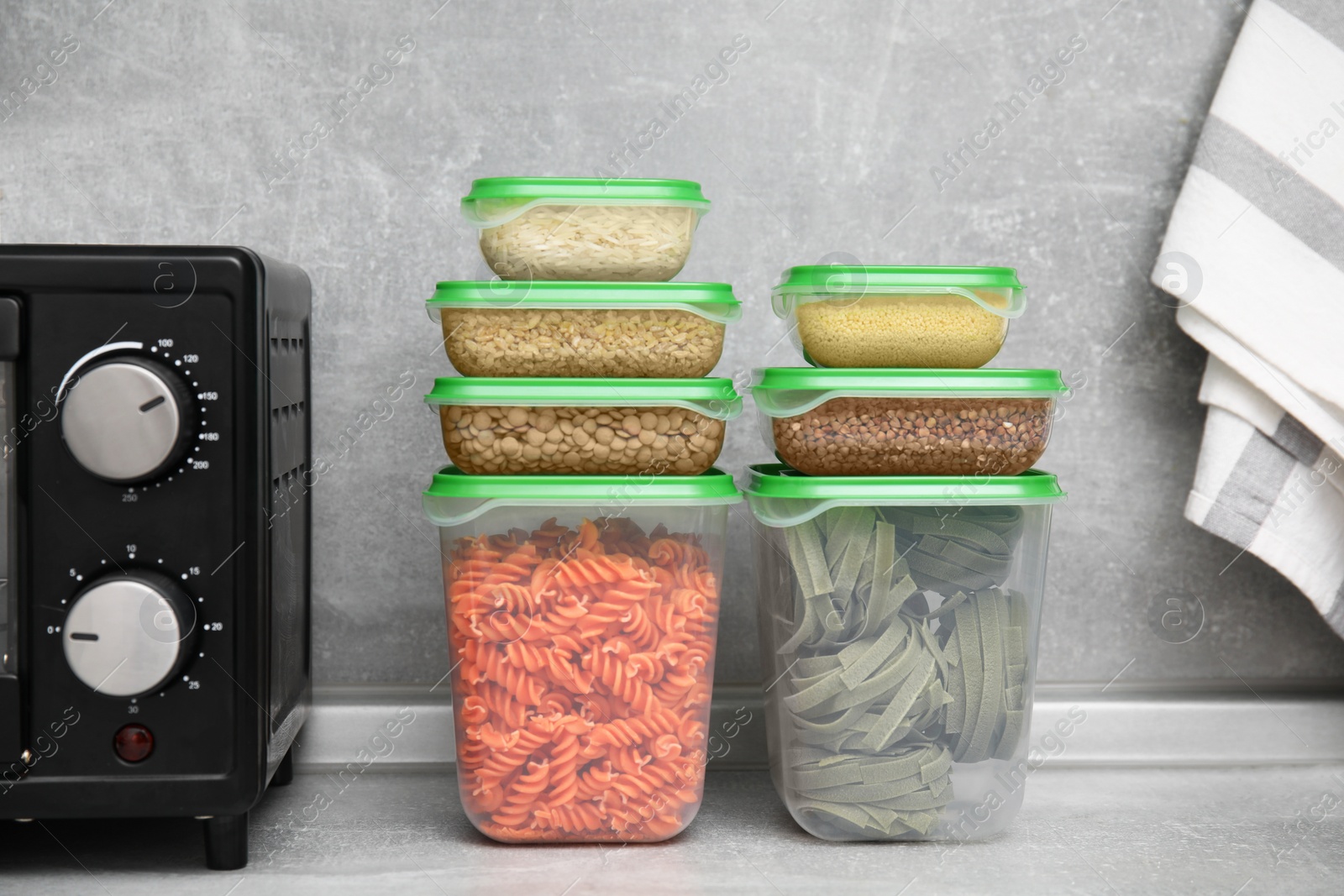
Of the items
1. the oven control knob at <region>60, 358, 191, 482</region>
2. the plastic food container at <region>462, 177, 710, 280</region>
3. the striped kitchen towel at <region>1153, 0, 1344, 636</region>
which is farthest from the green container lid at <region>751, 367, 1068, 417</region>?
the oven control knob at <region>60, 358, 191, 482</region>

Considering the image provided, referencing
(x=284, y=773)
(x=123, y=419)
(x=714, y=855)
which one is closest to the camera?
(x=123, y=419)

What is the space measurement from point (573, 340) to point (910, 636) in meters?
0.31

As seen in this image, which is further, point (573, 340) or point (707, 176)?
point (707, 176)

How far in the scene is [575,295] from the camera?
0.72 meters

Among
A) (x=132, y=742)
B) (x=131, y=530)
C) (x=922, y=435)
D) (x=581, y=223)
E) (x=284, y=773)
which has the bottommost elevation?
(x=284, y=773)

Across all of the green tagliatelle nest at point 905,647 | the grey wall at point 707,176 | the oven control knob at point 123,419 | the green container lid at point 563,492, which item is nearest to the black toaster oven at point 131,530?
the oven control knob at point 123,419

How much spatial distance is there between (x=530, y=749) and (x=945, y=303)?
0.42 meters

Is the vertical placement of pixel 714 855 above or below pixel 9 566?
below

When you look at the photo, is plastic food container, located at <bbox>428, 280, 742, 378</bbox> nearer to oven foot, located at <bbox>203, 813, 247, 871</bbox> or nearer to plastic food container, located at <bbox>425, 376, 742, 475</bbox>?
plastic food container, located at <bbox>425, 376, 742, 475</bbox>


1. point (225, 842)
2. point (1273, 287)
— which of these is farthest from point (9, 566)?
point (1273, 287)

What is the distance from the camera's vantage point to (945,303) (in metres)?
0.75

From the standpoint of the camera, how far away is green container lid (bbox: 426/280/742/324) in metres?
0.72

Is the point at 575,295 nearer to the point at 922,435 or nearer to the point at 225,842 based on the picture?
the point at 922,435

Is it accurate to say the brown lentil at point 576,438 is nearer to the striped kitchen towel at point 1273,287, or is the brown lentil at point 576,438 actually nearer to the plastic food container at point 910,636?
the plastic food container at point 910,636
